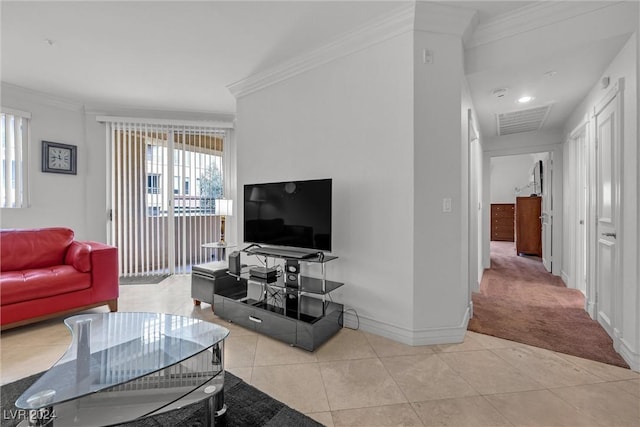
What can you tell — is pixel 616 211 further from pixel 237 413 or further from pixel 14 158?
pixel 14 158

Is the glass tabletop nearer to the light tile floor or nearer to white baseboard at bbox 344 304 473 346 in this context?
the light tile floor

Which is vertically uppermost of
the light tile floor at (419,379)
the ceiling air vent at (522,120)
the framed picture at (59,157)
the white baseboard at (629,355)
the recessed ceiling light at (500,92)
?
the ceiling air vent at (522,120)

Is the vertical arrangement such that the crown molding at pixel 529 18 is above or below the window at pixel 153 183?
above

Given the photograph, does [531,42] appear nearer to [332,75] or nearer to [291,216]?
[332,75]

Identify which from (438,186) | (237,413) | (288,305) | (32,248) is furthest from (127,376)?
(32,248)

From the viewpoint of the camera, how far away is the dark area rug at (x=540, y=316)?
2.29 metres

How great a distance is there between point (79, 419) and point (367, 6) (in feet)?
9.61

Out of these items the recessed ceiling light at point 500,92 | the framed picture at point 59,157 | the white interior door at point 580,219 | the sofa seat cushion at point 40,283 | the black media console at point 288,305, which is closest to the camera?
the black media console at point 288,305

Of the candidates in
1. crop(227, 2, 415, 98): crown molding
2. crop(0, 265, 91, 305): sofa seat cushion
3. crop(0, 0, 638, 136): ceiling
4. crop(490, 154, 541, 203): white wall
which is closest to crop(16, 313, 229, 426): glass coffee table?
crop(0, 265, 91, 305): sofa seat cushion

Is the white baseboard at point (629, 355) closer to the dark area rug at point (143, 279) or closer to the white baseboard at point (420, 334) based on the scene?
the white baseboard at point (420, 334)

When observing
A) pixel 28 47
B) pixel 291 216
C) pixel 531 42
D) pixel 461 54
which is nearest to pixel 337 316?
pixel 291 216

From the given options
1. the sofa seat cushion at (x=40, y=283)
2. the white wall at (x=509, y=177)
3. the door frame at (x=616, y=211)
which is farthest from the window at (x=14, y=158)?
the white wall at (x=509, y=177)

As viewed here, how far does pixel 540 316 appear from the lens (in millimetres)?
2898

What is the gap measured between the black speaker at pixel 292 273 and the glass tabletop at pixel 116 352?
91 centimetres
